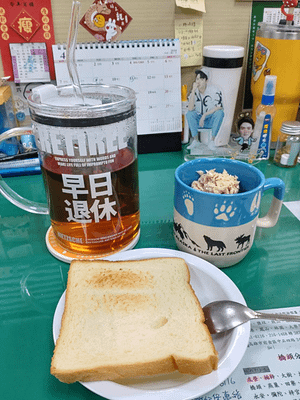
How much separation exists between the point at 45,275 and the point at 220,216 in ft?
0.99

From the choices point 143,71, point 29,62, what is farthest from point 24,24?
point 143,71

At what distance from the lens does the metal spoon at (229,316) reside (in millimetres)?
406

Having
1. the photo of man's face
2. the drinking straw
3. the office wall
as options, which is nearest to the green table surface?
the photo of man's face

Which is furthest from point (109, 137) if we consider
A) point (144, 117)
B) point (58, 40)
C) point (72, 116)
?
point (58, 40)

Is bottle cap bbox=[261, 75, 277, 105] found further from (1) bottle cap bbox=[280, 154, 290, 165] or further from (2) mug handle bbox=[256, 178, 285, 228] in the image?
(2) mug handle bbox=[256, 178, 285, 228]

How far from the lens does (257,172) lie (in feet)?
1.73

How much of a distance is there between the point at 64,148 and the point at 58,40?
1.82 ft

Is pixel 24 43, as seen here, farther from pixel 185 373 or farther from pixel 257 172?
pixel 185 373

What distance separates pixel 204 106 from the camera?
86 cm

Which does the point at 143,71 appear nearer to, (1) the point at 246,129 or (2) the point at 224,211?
(1) the point at 246,129

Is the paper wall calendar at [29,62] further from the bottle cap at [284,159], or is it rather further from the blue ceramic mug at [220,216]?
the bottle cap at [284,159]

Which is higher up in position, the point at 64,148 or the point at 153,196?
the point at 64,148

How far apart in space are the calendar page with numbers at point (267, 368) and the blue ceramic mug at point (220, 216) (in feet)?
0.37

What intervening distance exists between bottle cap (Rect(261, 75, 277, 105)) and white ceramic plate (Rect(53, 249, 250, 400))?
53 centimetres
